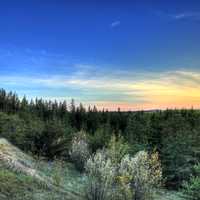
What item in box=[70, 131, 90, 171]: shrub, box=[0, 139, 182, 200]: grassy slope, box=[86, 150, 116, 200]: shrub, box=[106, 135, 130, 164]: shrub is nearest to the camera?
box=[0, 139, 182, 200]: grassy slope

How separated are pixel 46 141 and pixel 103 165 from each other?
1235 centimetres

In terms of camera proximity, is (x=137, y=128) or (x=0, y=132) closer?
(x=0, y=132)

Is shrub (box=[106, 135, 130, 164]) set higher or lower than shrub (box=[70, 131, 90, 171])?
higher

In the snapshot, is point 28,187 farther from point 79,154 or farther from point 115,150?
point 79,154

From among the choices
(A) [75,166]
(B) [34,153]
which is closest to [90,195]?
(A) [75,166]

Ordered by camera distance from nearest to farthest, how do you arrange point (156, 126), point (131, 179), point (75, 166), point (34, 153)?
point (131, 179) → point (75, 166) → point (34, 153) → point (156, 126)

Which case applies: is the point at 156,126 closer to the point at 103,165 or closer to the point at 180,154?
the point at 180,154

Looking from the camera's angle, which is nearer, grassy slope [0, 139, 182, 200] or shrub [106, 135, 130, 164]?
grassy slope [0, 139, 182, 200]

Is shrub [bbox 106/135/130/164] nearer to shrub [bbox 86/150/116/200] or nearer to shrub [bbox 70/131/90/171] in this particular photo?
shrub [bbox 70/131/90/171]

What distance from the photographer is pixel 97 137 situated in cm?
2578

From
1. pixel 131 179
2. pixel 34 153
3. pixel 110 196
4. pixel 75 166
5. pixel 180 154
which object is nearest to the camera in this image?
pixel 110 196

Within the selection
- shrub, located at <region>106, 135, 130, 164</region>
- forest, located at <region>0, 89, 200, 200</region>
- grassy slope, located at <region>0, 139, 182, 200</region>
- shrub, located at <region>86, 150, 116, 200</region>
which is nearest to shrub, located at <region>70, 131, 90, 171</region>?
forest, located at <region>0, 89, 200, 200</region>

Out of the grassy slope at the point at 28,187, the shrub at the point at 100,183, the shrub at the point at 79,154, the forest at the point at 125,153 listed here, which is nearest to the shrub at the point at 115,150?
the forest at the point at 125,153

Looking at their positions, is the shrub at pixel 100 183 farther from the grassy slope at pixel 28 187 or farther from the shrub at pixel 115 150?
the shrub at pixel 115 150
